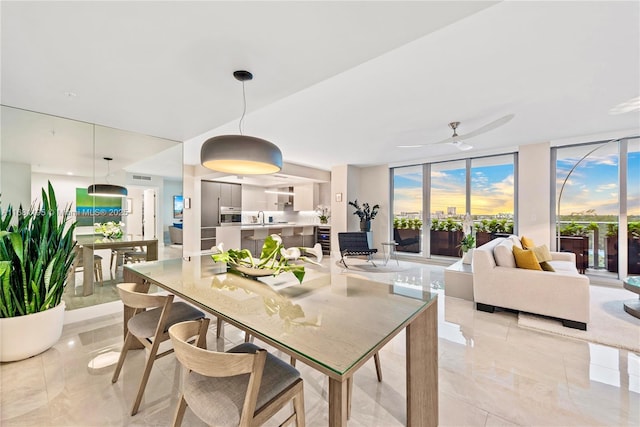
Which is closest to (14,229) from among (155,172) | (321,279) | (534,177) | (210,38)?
(155,172)

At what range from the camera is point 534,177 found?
4.94 meters

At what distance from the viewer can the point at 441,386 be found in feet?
6.04

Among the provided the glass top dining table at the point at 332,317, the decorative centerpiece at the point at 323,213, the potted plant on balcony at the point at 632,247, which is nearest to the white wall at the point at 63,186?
the glass top dining table at the point at 332,317

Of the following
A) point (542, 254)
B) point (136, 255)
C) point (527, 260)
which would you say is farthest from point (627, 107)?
point (136, 255)

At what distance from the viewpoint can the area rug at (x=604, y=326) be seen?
2.41 m

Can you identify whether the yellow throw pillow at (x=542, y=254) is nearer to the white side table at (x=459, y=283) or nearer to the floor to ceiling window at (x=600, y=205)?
the white side table at (x=459, y=283)

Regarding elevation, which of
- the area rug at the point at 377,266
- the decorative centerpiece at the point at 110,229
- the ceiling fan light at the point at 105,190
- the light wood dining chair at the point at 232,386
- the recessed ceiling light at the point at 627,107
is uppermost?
the recessed ceiling light at the point at 627,107

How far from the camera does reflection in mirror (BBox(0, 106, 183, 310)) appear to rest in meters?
2.72

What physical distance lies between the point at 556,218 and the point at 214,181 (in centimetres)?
776

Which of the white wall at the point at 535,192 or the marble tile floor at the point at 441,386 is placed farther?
the white wall at the point at 535,192

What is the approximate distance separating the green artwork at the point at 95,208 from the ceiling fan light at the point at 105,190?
0.04 m

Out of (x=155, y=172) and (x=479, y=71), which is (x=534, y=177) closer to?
(x=479, y=71)

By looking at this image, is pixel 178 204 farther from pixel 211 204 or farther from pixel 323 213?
pixel 323 213

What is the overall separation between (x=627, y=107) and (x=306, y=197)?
6.59m
